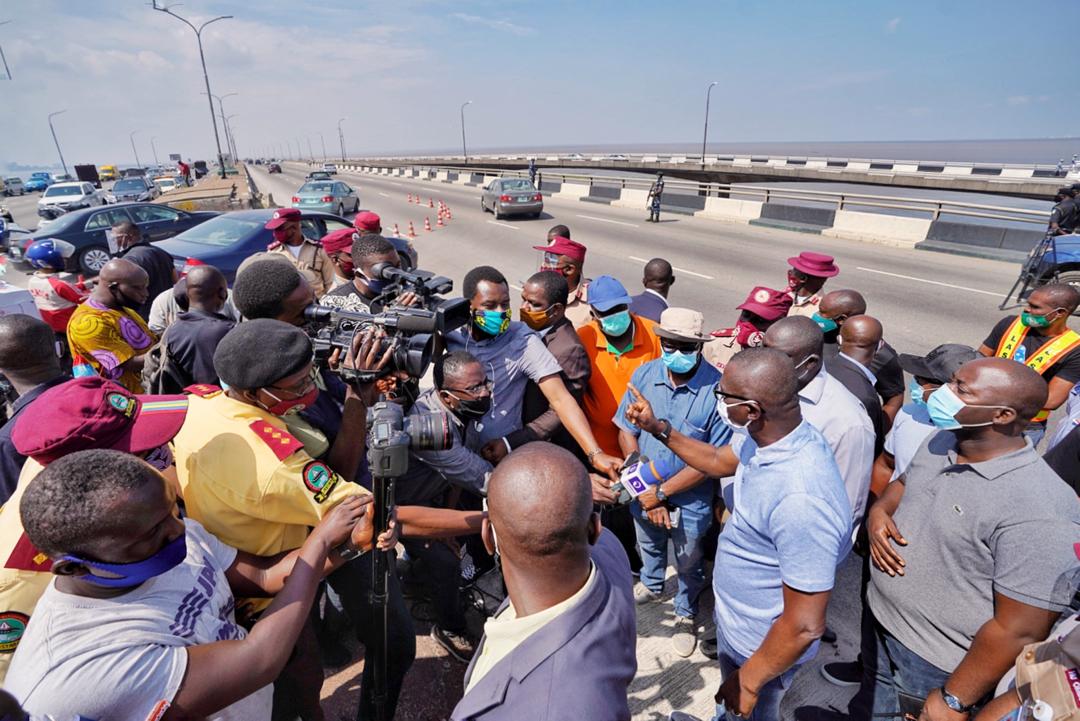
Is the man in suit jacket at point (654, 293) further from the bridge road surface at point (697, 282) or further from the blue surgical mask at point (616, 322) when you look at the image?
the bridge road surface at point (697, 282)

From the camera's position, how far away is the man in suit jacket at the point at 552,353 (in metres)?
3.13

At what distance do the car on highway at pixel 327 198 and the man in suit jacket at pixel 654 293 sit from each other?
52.6 feet

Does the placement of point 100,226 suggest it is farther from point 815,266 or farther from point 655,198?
point 655,198

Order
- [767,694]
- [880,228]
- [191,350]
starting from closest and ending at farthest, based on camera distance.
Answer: [767,694] → [191,350] → [880,228]

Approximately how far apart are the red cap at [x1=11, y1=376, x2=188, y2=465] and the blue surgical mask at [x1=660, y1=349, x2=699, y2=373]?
2220 mm

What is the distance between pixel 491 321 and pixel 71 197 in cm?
3089

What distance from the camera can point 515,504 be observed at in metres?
1.36

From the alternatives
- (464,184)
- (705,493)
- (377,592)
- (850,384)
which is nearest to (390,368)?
(377,592)

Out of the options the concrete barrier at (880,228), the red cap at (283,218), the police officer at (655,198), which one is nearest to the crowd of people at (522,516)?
the red cap at (283,218)

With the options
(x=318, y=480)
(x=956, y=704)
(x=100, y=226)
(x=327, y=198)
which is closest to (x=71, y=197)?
(x=327, y=198)

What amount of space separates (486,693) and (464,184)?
39229mm

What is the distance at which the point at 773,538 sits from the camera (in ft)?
6.23

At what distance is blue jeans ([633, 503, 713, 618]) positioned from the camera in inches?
118

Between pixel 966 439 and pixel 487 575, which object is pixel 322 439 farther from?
pixel 966 439
